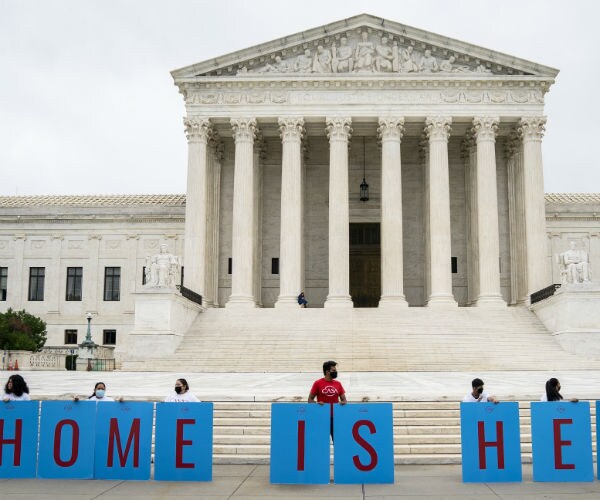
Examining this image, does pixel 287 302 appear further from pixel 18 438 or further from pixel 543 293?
pixel 18 438

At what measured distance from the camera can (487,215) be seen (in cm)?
4581

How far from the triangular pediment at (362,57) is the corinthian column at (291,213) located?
3.61m

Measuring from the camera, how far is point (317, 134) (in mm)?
50594

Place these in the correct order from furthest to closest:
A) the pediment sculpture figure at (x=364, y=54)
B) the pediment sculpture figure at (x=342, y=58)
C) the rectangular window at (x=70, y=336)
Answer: the rectangular window at (x=70, y=336) < the pediment sculpture figure at (x=342, y=58) < the pediment sculpture figure at (x=364, y=54)

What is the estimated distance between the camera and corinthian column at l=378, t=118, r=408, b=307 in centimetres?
4497

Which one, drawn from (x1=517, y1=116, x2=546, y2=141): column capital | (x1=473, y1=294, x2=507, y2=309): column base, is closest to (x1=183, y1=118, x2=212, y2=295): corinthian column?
(x1=473, y1=294, x2=507, y2=309): column base

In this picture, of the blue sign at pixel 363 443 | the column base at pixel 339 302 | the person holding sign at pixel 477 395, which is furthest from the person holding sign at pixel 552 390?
the column base at pixel 339 302

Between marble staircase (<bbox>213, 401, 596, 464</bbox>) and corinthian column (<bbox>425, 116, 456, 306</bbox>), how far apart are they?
28.5m

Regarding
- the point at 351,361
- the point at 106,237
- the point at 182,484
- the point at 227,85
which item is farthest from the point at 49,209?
the point at 182,484

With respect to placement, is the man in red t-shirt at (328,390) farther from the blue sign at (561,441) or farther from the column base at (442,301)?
the column base at (442,301)

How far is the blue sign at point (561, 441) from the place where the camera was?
11961 millimetres

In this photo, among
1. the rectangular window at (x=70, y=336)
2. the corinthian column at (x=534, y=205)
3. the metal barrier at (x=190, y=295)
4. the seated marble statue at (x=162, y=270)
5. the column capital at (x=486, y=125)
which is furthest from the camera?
the rectangular window at (x=70, y=336)

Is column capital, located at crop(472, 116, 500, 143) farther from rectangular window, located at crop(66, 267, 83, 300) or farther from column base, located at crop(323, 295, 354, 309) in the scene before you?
rectangular window, located at crop(66, 267, 83, 300)

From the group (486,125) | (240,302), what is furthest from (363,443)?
(486,125)
